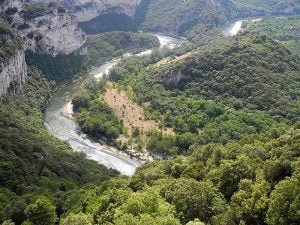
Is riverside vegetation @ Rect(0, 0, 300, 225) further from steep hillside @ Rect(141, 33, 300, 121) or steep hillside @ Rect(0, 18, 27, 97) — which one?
steep hillside @ Rect(0, 18, 27, 97)

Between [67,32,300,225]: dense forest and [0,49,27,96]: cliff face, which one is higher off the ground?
[67,32,300,225]: dense forest

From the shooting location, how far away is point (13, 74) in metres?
163

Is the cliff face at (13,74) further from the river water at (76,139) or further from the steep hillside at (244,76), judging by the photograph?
the steep hillside at (244,76)

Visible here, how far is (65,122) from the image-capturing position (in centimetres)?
16100

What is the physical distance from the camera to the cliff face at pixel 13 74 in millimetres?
152500

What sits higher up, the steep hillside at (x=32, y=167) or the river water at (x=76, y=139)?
the steep hillside at (x=32, y=167)

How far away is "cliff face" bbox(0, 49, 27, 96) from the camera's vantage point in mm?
152500

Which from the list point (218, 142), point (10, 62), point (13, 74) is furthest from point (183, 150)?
point (10, 62)

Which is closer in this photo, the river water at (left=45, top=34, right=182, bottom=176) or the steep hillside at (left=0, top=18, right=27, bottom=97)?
the river water at (left=45, top=34, right=182, bottom=176)

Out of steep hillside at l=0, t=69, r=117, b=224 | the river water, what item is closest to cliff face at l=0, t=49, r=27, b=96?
steep hillside at l=0, t=69, r=117, b=224

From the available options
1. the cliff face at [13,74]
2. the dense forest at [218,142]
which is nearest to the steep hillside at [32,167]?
the cliff face at [13,74]

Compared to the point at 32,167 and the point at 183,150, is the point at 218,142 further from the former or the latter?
the point at 32,167

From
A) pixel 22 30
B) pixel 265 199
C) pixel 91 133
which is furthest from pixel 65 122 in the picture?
pixel 265 199

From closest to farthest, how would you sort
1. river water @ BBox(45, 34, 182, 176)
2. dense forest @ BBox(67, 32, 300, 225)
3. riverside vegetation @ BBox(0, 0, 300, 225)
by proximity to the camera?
dense forest @ BBox(67, 32, 300, 225), riverside vegetation @ BBox(0, 0, 300, 225), river water @ BBox(45, 34, 182, 176)
